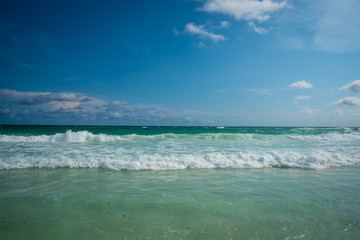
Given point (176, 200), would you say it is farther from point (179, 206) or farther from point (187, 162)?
point (187, 162)

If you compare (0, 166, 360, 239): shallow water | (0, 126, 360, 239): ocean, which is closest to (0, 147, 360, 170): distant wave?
(0, 126, 360, 239): ocean

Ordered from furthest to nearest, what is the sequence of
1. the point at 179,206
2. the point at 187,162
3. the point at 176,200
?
the point at 187,162, the point at 176,200, the point at 179,206

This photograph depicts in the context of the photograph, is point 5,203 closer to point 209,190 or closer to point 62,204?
point 62,204

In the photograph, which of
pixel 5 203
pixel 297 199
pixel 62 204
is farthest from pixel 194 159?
pixel 5 203

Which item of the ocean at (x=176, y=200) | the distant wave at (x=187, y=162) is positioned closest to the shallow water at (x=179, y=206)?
the ocean at (x=176, y=200)

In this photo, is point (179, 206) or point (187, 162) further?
point (187, 162)

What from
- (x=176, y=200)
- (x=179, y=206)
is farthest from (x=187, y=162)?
(x=179, y=206)

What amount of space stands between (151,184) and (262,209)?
3350mm

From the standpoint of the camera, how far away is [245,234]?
336 centimetres

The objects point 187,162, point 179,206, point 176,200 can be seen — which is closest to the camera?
point 179,206

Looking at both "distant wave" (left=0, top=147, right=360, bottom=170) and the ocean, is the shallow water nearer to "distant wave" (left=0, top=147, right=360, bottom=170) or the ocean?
the ocean

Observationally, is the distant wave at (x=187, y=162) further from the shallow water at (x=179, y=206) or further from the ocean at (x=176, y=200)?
the shallow water at (x=179, y=206)

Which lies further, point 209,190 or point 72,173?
point 72,173

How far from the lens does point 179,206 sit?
4508 millimetres
